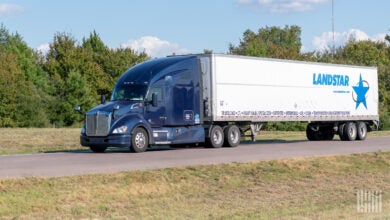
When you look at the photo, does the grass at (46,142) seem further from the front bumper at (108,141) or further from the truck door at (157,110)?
the truck door at (157,110)

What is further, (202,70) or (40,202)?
(202,70)

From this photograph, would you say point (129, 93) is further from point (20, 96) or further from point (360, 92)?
point (20, 96)

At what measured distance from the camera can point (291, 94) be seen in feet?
106

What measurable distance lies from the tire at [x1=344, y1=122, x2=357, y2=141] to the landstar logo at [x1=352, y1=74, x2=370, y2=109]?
1.16 metres

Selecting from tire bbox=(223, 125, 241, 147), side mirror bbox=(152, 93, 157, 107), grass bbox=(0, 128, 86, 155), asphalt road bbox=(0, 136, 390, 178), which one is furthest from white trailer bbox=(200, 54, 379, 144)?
grass bbox=(0, 128, 86, 155)

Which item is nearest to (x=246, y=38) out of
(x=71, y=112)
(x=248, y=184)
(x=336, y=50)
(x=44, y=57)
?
(x=336, y=50)

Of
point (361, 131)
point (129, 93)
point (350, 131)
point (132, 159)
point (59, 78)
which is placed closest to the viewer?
point (132, 159)

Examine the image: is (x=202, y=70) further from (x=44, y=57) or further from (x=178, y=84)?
(x=44, y=57)

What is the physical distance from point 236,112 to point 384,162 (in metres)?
6.98

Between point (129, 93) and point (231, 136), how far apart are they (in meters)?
4.92

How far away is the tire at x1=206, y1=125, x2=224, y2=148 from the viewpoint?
27.8 metres

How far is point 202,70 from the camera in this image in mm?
27875

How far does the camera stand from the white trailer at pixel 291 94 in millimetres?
28266

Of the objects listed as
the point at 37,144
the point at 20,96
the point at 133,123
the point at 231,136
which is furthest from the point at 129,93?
the point at 20,96
